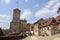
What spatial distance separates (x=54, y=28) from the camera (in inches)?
1405

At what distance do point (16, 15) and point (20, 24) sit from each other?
6329 millimetres

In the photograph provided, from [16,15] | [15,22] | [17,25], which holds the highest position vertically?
[16,15]

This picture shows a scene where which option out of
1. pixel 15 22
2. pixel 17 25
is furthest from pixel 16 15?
pixel 17 25

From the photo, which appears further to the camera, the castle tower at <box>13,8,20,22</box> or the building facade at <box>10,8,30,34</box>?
the castle tower at <box>13,8,20,22</box>

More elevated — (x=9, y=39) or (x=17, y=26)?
(x=17, y=26)

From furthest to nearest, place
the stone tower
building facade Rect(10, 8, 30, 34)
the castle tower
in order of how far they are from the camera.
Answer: the castle tower
the stone tower
building facade Rect(10, 8, 30, 34)

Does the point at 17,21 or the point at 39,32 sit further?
the point at 17,21

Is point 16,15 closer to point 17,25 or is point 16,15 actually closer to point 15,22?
point 15,22

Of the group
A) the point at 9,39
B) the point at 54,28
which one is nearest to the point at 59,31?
the point at 54,28

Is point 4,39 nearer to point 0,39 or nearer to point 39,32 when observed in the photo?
point 0,39

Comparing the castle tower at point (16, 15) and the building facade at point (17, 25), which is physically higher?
the castle tower at point (16, 15)

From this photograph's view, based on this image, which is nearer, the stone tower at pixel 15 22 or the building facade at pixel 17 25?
the building facade at pixel 17 25

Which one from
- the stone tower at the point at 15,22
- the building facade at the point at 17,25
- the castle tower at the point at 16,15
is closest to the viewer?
the building facade at the point at 17,25

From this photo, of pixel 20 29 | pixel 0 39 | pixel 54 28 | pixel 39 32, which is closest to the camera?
pixel 0 39
